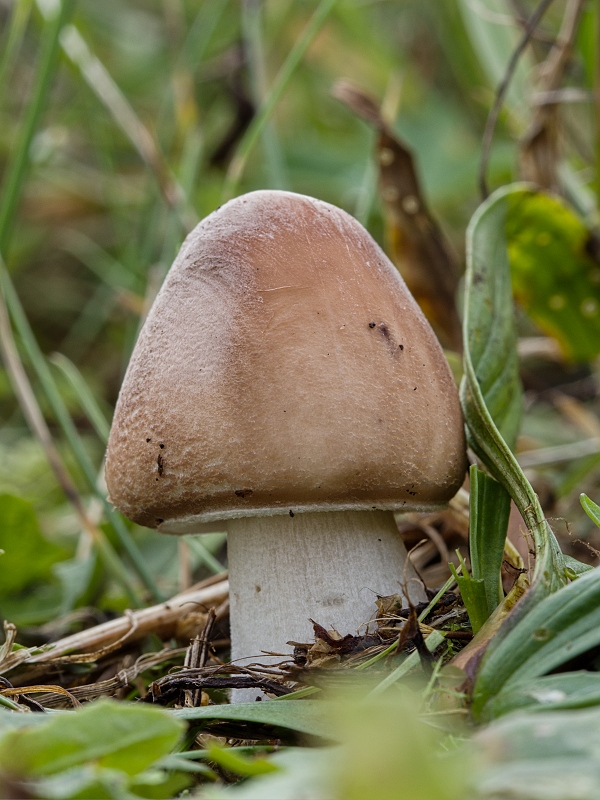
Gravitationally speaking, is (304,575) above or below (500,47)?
below

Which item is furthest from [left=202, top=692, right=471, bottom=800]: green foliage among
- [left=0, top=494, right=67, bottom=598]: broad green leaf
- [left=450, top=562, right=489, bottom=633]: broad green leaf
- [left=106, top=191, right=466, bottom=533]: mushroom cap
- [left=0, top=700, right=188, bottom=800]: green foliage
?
[left=0, top=494, right=67, bottom=598]: broad green leaf

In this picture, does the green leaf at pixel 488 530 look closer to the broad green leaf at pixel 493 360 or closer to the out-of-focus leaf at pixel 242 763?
the broad green leaf at pixel 493 360

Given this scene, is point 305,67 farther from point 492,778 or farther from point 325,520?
point 492,778

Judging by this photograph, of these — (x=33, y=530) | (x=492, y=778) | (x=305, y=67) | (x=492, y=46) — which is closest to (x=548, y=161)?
(x=492, y=46)

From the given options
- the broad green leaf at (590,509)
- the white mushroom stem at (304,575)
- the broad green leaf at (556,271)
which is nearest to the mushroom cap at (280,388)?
the white mushroom stem at (304,575)

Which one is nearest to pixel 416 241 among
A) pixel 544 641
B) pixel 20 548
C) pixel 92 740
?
pixel 20 548

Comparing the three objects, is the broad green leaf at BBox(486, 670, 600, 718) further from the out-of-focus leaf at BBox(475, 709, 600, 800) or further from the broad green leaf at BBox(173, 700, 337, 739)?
the broad green leaf at BBox(173, 700, 337, 739)

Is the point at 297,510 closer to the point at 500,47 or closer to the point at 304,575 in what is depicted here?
the point at 304,575
